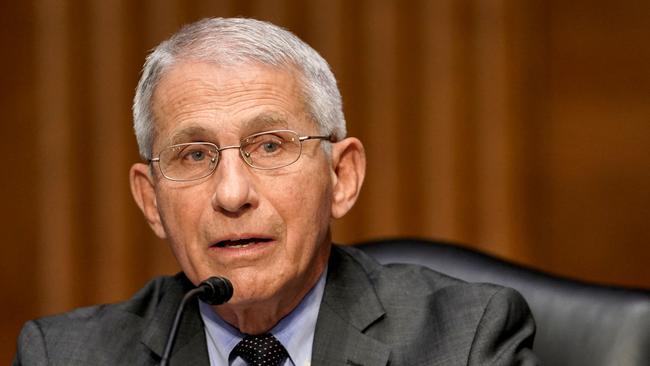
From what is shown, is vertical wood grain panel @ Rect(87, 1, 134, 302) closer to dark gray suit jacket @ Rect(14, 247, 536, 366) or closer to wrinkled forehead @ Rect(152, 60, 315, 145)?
dark gray suit jacket @ Rect(14, 247, 536, 366)

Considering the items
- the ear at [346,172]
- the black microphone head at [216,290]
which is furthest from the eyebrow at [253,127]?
the black microphone head at [216,290]

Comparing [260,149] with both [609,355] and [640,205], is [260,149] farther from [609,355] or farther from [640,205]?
[640,205]

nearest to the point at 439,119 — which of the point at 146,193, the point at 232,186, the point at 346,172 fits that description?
the point at 346,172

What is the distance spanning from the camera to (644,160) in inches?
146

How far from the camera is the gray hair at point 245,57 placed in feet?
6.75

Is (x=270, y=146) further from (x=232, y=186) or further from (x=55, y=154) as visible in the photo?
(x=55, y=154)

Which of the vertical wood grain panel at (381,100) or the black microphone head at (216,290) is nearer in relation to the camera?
the black microphone head at (216,290)

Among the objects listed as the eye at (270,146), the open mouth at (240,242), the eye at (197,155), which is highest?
the eye at (270,146)

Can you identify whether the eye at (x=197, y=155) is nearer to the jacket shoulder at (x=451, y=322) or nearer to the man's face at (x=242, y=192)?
the man's face at (x=242, y=192)

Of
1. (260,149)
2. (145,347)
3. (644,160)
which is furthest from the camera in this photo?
(644,160)

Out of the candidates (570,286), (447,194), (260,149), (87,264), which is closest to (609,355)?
(570,286)

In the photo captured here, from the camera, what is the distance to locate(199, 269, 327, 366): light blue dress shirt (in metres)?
2.14

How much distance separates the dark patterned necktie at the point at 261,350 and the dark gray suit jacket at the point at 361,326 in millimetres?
76

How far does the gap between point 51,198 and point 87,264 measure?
0.93ft
